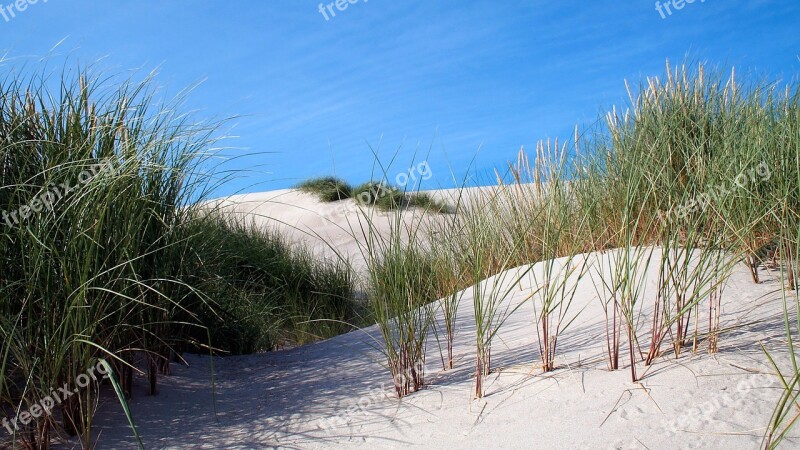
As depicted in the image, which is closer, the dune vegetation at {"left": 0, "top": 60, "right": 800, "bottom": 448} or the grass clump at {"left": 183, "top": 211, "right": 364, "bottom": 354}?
the dune vegetation at {"left": 0, "top": 60, "right": 800, "bottom": 448}

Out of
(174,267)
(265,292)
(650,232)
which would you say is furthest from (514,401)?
(265,292)

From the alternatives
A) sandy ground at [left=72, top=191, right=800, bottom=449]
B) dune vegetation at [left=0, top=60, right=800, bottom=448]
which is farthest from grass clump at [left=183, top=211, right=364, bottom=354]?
sandy ground at [left=72, top=191, right=800, bottom=449]

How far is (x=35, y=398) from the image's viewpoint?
2240 millimetres

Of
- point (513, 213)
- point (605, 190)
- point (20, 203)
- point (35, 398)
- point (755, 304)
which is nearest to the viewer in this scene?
point (35, 398)

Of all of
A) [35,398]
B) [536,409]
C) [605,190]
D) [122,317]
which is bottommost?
[536,409]

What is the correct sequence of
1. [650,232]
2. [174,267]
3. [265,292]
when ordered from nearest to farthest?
[174,267] < [650,232] < [265,292]

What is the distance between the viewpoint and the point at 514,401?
238cm

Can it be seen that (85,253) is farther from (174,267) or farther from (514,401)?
(514,401)

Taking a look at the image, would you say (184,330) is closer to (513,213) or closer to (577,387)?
(577,387)

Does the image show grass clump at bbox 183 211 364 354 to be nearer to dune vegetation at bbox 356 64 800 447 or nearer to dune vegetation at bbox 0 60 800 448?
dune vegetation at bbox 0 60 800 448

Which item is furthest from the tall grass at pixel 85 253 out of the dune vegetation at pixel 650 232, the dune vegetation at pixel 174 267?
the dune vegetation at pixel 650 232

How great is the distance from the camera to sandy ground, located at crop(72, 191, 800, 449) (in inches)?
83.0

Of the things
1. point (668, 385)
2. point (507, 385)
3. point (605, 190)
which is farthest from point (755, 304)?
point (605, 190)

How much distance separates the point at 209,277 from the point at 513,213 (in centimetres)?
265
